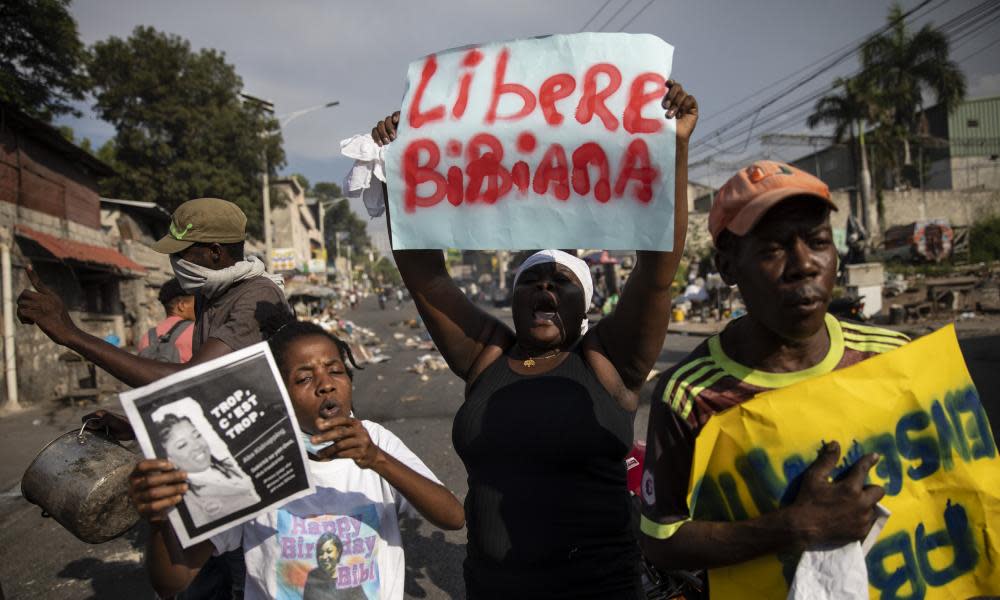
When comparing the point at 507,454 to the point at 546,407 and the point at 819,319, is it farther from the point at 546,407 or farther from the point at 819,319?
the point at 819,319

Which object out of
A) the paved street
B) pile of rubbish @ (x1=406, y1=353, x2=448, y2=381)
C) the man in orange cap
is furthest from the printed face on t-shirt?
pile of rubbish @ (x1=406, y1=353, x2=448, y2=381)

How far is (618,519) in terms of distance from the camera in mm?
1844

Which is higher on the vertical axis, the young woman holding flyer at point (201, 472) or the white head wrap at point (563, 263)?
the white head wrap at point (563, 263)

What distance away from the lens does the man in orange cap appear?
129 centimetres

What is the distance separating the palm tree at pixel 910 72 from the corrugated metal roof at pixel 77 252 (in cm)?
3064

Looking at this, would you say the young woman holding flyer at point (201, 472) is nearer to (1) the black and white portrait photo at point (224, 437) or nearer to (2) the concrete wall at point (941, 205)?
(1) the black and white portrait photo at point (224, 437)

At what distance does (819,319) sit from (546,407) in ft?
2.63

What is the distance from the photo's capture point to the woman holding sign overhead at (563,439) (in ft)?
5.75

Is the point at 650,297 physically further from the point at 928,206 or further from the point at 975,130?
the point at 975,130

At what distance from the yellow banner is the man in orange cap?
47 millimetres

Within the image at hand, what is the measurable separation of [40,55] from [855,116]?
34644 millimetres

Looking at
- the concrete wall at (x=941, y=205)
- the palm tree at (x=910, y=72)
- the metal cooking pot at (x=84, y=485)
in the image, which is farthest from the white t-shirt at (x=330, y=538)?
the concrete wall at (x=941, y=205)

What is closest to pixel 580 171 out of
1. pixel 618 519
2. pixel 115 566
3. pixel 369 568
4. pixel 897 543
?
pixel 618 519

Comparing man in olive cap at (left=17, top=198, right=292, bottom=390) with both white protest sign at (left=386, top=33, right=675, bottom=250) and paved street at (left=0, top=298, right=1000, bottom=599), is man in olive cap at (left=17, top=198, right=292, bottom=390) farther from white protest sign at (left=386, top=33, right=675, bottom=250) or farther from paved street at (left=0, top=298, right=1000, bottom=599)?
paved street at (left=0, top=298, right=1000, bottom=599)
